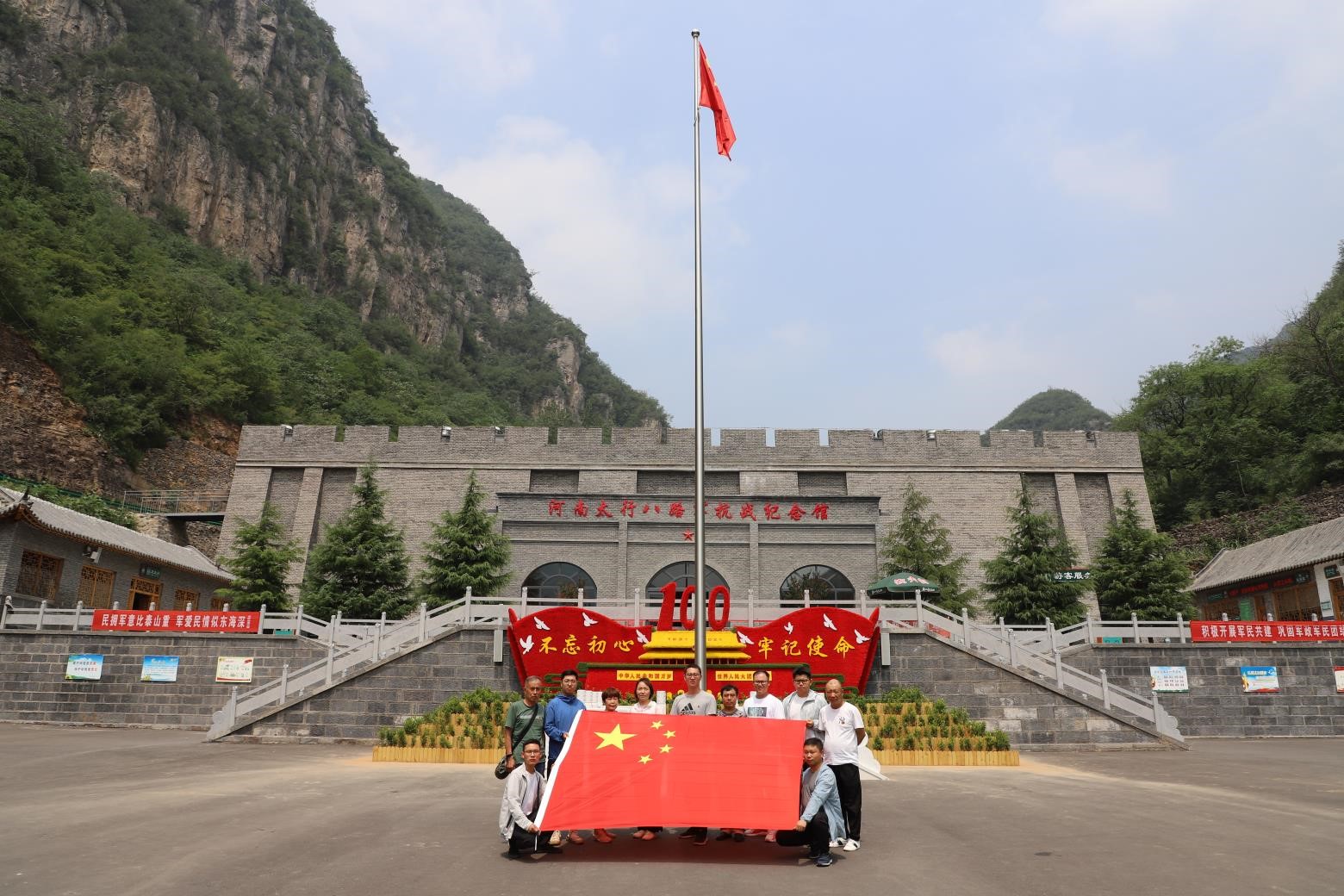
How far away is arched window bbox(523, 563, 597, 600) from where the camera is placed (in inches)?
904

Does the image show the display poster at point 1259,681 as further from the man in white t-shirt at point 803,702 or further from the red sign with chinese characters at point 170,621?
the red sign with chinese characters at point 170,621

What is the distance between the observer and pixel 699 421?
10133mm

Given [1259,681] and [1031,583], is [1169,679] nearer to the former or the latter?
[1259,681]

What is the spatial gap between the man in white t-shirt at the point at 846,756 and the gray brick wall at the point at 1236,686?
12.5 meters

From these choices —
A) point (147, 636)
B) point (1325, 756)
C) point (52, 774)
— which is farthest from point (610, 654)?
point (1325, 756)

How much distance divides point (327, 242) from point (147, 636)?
167ft

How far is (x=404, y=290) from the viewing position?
68375mm

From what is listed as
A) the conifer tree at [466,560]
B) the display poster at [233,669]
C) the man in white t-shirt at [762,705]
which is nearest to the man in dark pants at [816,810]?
the man in white t-shirt at [762,705]

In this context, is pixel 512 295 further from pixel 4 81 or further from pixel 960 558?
pixel 960 558

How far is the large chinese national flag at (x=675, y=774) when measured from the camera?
5.90 m

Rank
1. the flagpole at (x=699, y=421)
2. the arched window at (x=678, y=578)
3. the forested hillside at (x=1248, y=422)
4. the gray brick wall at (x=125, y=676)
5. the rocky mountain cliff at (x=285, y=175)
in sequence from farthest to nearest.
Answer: the rocky mountain cliff at (x=285, y=175), the forested hillside at (x=1248, y=422), the arched window at (x=678, y=578), the gray brick wall at (x=125, y=676), the flagpole at (x=699, y=421)

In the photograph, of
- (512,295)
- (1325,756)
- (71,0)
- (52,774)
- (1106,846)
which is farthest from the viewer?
(512,295)

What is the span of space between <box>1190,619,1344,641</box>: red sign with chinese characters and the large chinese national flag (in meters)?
14.0

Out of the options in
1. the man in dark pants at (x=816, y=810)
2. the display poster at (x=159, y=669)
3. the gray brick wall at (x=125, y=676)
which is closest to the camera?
the man in dark pants at (x=816, y=810)
